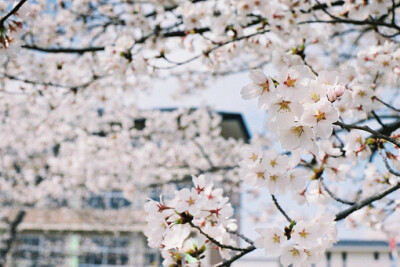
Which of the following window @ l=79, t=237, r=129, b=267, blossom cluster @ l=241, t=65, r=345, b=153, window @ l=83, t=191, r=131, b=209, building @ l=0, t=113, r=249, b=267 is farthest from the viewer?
window @ l=83, t=191, r=131, b=209

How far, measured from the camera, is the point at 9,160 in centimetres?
1138

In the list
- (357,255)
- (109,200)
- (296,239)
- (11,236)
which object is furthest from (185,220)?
(109,200)

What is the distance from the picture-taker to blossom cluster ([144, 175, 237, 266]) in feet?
5.02

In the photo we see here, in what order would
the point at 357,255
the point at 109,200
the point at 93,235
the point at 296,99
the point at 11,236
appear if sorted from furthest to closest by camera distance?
the point at 109,200, the point at 93,235, the point at 357,255, the point at 11,236, the point at 296,99

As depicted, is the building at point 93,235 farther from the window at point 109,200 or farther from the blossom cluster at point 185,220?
the blossom cluster at point 185,220

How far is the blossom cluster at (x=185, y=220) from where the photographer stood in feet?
5.02

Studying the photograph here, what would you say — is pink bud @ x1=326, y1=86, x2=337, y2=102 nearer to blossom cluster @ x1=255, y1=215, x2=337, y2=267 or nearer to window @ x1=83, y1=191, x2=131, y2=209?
blossom cluster @ x1=255, y1=215, x2=337, y2=267

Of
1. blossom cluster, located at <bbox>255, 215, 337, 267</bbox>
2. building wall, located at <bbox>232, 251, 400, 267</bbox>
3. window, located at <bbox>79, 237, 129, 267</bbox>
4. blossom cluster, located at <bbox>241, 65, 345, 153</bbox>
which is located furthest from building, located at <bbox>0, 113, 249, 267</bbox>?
blossom cluster, located at <bbox>241, 65, 345, 153</bbox>

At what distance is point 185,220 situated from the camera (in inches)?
60.4

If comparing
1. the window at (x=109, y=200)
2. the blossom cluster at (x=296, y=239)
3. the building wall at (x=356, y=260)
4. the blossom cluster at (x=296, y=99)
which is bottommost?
the blossom cluster at (x=296, y=239)

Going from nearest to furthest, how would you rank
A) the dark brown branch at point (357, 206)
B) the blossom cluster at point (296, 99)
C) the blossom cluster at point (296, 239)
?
the blossom cluster at point (296, 99)
the blossom cluster at point (296, 239)
the dark brown branch at point (357, 206)

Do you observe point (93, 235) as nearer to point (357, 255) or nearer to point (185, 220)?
point (357, 255)

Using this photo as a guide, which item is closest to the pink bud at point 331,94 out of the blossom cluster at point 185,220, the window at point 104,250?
the blossom cluster at point 185,220

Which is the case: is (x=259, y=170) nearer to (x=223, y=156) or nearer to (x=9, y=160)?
(x=223, y=156)
